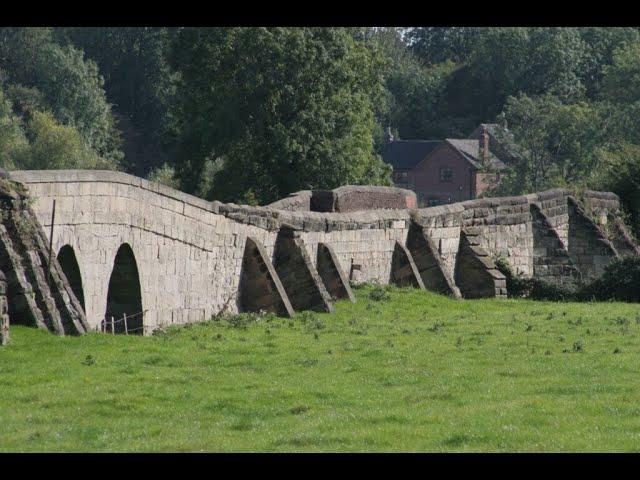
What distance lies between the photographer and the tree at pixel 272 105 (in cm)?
4638

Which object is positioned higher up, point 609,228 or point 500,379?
point 609,228

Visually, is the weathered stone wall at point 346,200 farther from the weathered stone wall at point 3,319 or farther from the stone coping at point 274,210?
the weathered stone wall at point 3,319

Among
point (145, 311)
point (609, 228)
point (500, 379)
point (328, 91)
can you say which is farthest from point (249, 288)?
point (328, 91)

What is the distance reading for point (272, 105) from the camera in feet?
154

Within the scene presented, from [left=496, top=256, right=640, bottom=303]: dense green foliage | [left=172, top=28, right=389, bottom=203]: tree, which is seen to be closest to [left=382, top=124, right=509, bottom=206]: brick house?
[left=172, top=28, right=389, bottom=203]: tree

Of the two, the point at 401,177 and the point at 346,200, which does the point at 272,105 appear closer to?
the point at 346,200

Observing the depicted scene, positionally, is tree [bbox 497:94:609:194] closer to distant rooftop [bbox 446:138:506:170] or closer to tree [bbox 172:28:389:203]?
tree [bbox 172:28:389:203]

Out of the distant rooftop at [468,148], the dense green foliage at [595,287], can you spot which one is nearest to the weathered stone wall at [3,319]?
the dense green foliage at [595,287]

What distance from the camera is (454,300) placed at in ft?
91.2

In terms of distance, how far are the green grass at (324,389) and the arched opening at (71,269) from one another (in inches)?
52.3

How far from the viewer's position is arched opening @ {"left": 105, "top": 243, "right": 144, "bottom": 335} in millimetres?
20891

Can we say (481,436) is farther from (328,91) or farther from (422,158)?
(422,158)
